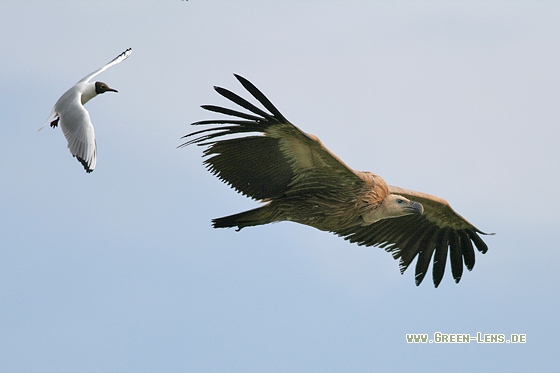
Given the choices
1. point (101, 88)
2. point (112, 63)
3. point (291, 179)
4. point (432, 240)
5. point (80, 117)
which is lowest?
point (432, 240)

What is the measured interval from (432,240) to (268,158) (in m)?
3.40

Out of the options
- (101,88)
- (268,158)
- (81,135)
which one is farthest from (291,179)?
(101,88)

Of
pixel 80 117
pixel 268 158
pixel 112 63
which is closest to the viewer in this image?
pixel 268 158

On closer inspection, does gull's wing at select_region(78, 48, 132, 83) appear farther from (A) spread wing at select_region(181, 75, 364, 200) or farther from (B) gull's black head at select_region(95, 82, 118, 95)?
(A) spread wing at select_region(181, 75, 364, 200)

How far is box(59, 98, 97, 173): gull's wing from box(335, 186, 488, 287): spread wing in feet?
12.5

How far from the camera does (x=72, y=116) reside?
11781 mm

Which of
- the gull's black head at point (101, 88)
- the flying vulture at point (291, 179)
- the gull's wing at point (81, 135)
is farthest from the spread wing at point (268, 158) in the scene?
the gull's black head at point (101, 88)

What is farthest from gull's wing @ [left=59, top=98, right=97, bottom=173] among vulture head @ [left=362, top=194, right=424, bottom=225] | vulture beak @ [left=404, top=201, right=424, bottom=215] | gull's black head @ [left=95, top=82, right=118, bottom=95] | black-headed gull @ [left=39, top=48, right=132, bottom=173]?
vulture beak @ [left=404, top=201, right=424, bottom=215]

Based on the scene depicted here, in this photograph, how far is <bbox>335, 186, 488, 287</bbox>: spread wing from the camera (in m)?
12.0

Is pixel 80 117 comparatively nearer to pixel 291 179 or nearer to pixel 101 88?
pixel 101 88

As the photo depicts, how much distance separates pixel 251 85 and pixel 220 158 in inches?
46.4

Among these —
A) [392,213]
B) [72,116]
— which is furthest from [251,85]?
[72,116]

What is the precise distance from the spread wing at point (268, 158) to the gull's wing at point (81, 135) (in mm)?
1868

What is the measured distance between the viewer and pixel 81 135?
11.2 metres
